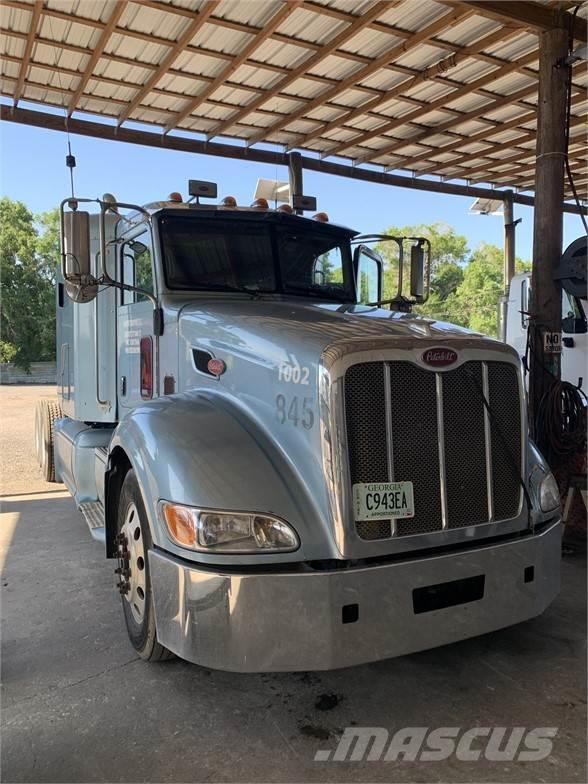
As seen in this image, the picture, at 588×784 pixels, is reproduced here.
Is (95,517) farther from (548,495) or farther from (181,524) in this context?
(548,495)

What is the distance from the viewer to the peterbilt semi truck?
240 centimetres

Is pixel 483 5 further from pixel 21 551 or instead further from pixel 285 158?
pixel 21 551

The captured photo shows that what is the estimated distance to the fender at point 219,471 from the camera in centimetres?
249

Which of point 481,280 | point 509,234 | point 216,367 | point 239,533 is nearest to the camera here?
point 239,533

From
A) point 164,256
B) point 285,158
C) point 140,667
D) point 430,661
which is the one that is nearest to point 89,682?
point 140,667

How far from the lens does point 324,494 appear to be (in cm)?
251

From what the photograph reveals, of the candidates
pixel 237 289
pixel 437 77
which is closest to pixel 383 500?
pixel 237 289

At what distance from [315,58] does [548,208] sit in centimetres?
341

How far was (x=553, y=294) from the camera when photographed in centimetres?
556

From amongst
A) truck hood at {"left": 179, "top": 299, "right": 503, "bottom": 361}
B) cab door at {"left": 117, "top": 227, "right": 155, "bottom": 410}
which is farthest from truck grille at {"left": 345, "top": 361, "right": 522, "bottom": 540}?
cab door at {"left": 117, "top": 227, "right": 155, "bottom": 410}

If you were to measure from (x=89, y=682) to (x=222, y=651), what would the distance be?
987 mm

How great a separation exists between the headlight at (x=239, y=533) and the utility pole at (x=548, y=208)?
3613 millimetres

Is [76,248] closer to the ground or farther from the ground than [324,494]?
farther from the ground

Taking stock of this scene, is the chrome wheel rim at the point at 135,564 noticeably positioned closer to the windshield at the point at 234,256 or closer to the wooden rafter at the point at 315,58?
the windshield at the point at 234,256
